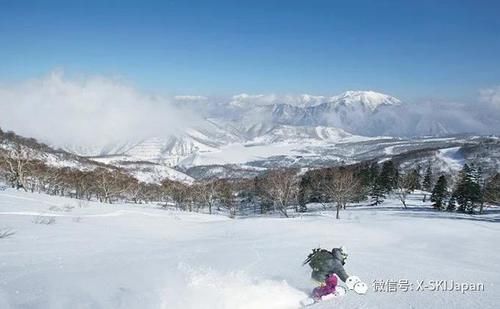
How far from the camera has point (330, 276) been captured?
886 cm

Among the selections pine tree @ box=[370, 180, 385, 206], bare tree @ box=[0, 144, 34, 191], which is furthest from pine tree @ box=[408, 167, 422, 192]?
bare tree @ box=[0, 144, 34, 191]

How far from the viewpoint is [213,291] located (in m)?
8.63

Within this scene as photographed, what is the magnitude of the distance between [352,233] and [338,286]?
13102 mm

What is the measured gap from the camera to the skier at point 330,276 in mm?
8766

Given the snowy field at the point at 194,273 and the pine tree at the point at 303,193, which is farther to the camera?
the pine tree at the point at 303,193

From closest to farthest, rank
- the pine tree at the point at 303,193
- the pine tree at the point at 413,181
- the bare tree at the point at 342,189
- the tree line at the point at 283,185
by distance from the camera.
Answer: the bare tree at the point at 342,189, the tree line at the point at 283,185, the pine tree at the point at 303,193, the pine tree at the point at 413,181

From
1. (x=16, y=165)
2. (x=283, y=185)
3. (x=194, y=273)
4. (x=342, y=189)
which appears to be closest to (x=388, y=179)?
(x=342, y=189)

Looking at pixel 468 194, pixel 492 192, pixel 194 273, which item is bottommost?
pixel 194 273

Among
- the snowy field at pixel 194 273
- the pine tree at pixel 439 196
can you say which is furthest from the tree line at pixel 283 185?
the snowy field at pixel 194 273

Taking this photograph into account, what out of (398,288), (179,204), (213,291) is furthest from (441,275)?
(179,204)

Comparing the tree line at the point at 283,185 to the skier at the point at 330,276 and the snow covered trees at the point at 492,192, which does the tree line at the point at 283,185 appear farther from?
the skier at the point at 330,276

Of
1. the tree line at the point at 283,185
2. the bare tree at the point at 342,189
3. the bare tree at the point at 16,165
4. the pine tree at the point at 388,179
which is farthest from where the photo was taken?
the pine tree at the point at 388,179

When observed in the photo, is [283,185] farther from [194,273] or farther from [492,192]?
[194,273]

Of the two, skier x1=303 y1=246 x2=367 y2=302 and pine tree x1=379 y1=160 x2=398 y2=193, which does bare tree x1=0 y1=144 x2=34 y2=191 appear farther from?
pine tree x1=379 y1=160 x2=398 y2=193
